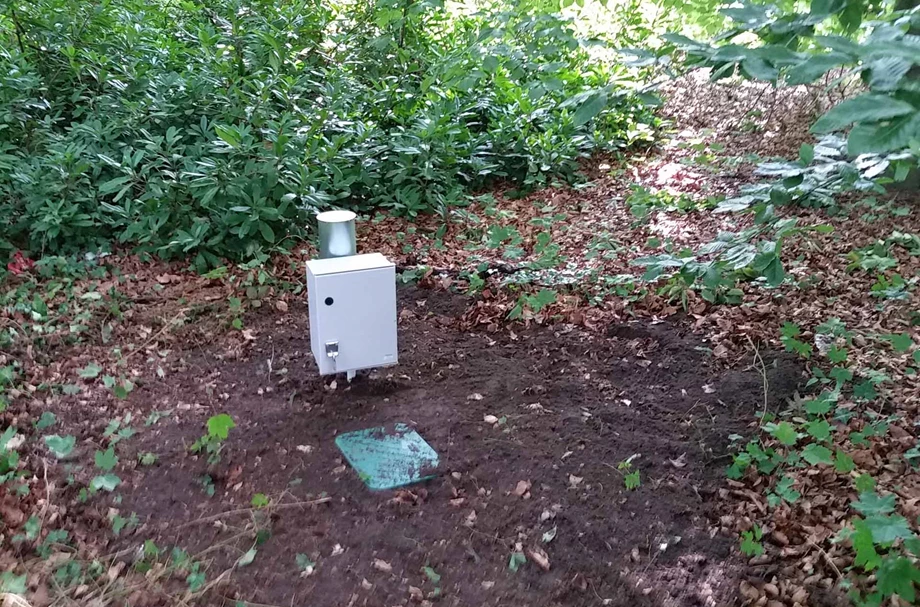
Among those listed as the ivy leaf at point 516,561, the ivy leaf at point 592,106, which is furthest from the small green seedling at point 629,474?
the ivy leaf at point 592,106

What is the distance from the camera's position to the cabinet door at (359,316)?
281 centimetres

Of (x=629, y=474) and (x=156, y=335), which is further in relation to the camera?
(x=156, y=335)

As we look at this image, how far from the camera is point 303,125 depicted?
4.82m

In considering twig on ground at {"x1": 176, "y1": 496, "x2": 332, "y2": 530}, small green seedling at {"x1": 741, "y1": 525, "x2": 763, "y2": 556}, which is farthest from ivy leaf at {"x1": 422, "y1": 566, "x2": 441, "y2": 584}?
small green seedling at {"x1": 741, "y1": 525, "x2": 763, "y2": 556}

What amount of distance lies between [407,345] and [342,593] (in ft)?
5.22

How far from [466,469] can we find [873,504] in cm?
134

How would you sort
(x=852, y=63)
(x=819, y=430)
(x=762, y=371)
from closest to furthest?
(x=852, y=63) → (x=819, y=430) → (x=762, y=371)

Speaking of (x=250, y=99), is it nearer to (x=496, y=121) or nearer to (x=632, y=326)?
(x=496, y=121)

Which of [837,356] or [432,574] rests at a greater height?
[837,356]

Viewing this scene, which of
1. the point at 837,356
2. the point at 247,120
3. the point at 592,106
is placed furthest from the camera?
the point at 247,120

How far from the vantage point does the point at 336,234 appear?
120 inches

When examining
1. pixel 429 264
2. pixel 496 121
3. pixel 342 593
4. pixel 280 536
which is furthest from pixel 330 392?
pixel 496 121

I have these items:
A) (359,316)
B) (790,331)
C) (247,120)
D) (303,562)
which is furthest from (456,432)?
(247,120)

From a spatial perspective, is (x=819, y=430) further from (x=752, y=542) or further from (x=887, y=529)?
(x=887, y=529)
